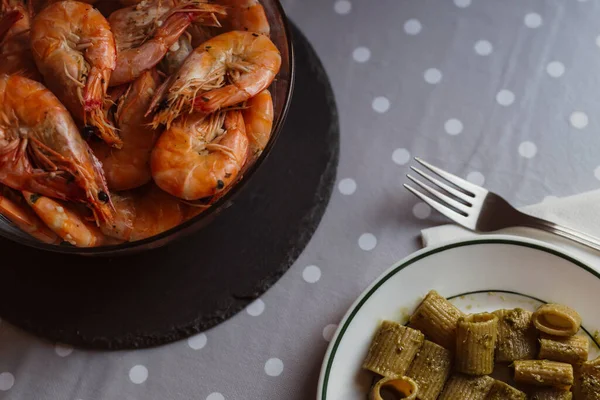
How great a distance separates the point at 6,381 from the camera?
47.9 inches

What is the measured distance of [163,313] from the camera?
1.23 m

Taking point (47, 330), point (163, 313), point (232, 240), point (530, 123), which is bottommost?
point (47, 330)

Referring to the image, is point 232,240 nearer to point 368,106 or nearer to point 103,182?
point 103,182

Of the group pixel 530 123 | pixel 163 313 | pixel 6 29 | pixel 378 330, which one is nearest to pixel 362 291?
pixel 378 330

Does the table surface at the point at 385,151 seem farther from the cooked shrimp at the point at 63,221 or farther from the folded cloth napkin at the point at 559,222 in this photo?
the cooked shrimp at the point at 63,221

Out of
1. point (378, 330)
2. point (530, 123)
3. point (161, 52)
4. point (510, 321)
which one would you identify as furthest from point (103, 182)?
point (530, 123)

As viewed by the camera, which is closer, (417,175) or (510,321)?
(510,321)

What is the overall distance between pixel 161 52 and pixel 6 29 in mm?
257

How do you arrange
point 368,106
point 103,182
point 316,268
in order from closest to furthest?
point 103,182
point 316,268
point 368,106

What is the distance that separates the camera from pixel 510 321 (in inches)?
44.8

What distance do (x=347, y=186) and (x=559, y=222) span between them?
37 cm

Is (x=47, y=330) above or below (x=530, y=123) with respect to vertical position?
below

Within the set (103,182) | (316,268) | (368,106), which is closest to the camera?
(103,182)

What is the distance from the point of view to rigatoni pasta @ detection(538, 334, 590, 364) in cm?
110
